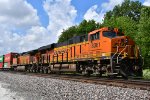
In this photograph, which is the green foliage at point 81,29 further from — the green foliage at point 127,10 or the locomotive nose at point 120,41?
the locomotive nose at point 120,41

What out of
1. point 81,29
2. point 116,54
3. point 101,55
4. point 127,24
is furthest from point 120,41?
point 81,29

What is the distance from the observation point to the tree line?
152 feet

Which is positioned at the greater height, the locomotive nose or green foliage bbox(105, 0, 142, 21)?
green foliage bbox(105, 0, 142, 21)

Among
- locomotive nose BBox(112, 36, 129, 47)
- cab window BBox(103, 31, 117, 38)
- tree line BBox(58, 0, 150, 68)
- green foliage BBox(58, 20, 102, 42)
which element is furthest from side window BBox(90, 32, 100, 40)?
green foliage BBox(58, 20, 102, 42)

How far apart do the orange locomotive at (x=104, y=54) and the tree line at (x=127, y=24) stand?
22268mm

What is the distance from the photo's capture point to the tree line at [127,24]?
4625cm

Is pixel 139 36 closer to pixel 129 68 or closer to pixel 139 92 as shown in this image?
pixel 129 68

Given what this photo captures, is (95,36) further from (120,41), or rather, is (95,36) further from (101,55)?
(120,41)

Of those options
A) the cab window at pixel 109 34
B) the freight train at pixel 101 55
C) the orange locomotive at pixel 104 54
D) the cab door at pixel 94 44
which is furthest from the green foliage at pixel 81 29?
the cab window at pixel 109 34

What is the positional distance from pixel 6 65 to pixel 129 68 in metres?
38.6

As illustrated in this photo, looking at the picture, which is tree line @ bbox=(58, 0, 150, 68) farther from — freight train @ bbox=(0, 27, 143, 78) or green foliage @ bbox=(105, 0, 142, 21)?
freight train @ bbox=(0, 27, 143, 78)

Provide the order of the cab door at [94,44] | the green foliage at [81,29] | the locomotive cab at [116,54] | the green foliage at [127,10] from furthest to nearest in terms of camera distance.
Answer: the green foliage at [127,10] → the green foliage at [81,29] → the cab door at [94,44] → the locomotive cab at [116,54]

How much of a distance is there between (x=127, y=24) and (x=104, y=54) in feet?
150

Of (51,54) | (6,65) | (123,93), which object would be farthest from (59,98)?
(6,65)
